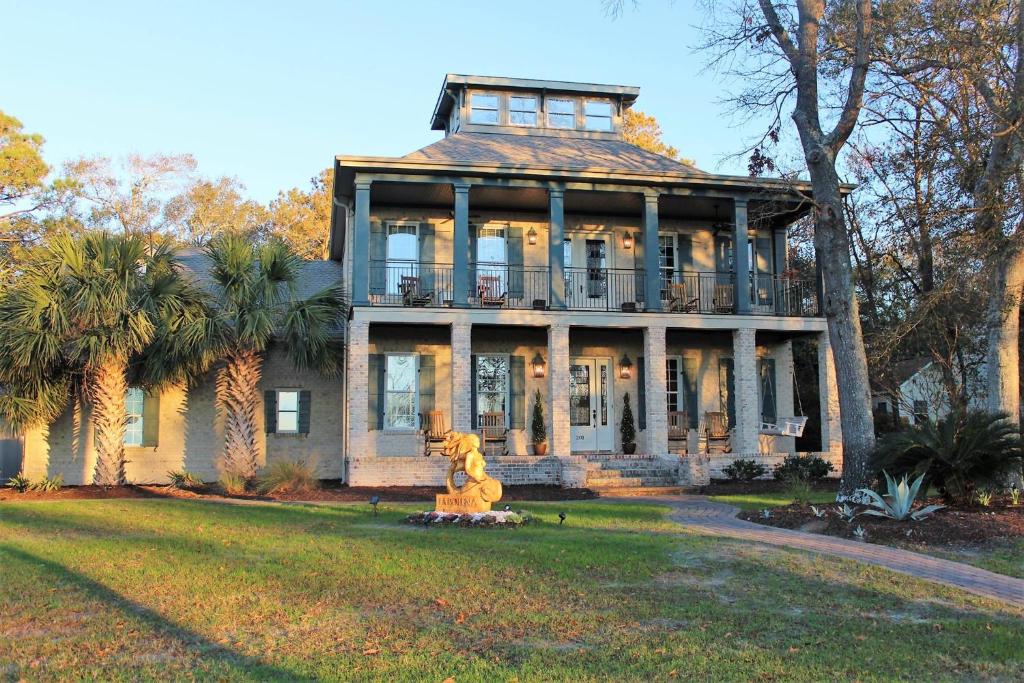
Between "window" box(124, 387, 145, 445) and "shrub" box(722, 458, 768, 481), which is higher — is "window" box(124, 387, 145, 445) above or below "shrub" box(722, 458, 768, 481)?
above

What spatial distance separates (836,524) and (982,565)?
2.33 metres

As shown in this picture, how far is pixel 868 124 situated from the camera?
45.5ft

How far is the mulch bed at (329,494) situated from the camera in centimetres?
1498

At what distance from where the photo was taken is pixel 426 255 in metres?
19.8

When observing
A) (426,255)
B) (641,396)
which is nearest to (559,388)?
(641,396)

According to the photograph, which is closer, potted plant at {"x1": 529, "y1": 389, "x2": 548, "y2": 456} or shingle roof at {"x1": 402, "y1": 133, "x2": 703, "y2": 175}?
shingle roof at {"x1": 402, "y1": 133, "x2": 703, "y2": 175}

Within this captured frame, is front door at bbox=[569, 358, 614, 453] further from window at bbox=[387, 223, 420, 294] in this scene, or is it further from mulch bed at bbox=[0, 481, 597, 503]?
window at bbox=[387, 223, 420, 294]

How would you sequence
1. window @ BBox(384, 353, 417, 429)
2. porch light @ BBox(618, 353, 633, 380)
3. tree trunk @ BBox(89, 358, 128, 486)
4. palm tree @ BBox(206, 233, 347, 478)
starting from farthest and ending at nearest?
porch light @ BBox(618, 353, 633, 380) < window @ BBox(384, 353, 417, 429) < tree trunk @ BBox(89, 358, 128, 486) < palm tree @ BBox(206, 233, 347, 478)

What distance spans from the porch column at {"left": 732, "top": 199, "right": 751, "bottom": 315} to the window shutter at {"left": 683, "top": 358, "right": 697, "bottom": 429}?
192 centimetres

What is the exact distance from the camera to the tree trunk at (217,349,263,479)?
17.2m

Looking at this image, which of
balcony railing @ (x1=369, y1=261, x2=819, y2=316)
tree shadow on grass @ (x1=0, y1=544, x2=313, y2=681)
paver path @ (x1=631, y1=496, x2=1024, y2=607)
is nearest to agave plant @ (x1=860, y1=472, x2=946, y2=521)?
paver path @ (x1=631, y1=496, x2=1024, y2=607)

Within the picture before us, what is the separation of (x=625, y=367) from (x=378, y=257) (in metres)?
6.37

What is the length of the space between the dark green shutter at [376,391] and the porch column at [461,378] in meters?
2.34

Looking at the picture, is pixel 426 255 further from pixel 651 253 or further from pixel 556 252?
pixel 651 253
